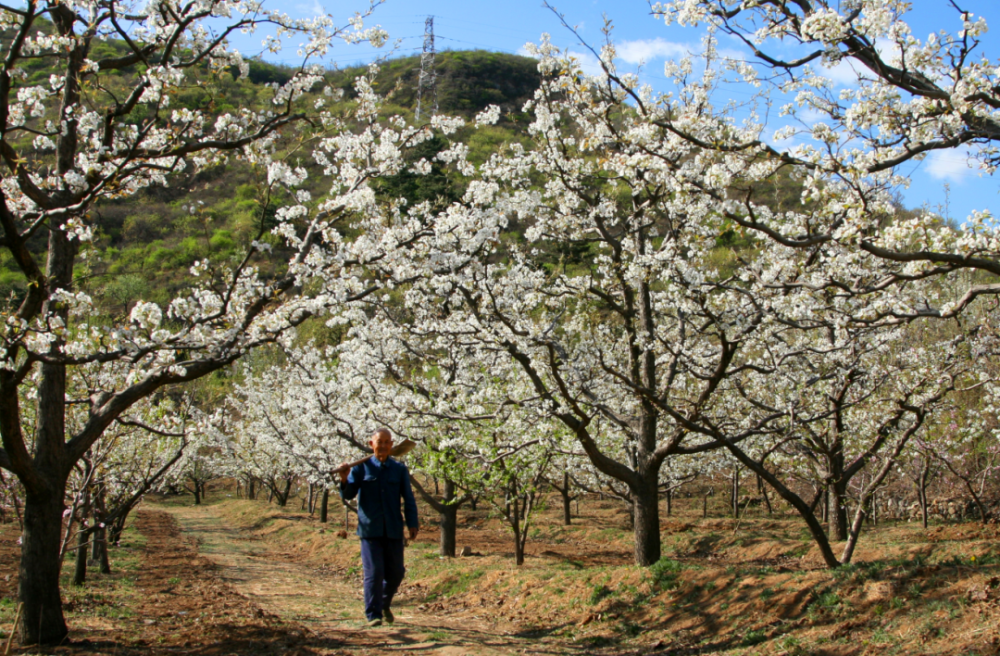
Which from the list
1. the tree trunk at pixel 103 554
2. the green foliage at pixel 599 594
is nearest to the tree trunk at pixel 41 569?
the green foliage at pixel 599 594

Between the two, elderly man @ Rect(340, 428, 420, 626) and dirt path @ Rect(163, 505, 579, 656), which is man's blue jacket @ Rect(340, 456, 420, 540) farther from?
dirt path @ Rect(163, 505, 579, 656)

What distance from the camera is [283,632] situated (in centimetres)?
705

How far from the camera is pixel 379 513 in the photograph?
6574mm

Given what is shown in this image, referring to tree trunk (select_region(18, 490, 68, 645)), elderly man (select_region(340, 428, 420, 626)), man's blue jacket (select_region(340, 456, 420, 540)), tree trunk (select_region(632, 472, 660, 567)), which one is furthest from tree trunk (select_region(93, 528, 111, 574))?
tree trunk (select_region(632, 472, 660, 567))

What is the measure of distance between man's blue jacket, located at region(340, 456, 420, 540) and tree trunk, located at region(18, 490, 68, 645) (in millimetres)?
2853

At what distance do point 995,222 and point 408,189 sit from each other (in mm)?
27272

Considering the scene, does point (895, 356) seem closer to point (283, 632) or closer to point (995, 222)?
point (995, 222)

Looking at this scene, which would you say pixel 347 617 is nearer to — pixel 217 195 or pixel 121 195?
pixel 121 195

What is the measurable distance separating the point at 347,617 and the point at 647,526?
4.41 metres

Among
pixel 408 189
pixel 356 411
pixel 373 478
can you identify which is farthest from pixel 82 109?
pixel 408 189

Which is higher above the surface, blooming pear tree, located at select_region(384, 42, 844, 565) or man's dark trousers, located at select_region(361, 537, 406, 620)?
blooming pear tree, located at select_region(384, 42, 844, 565)

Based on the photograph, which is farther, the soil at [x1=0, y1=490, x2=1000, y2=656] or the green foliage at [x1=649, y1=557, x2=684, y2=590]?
the green foliage at [x1=649, y1=557, x2=684, y2=590]

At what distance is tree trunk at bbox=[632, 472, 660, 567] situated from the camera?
9.73m

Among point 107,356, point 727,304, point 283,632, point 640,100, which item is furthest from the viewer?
point 640,100
